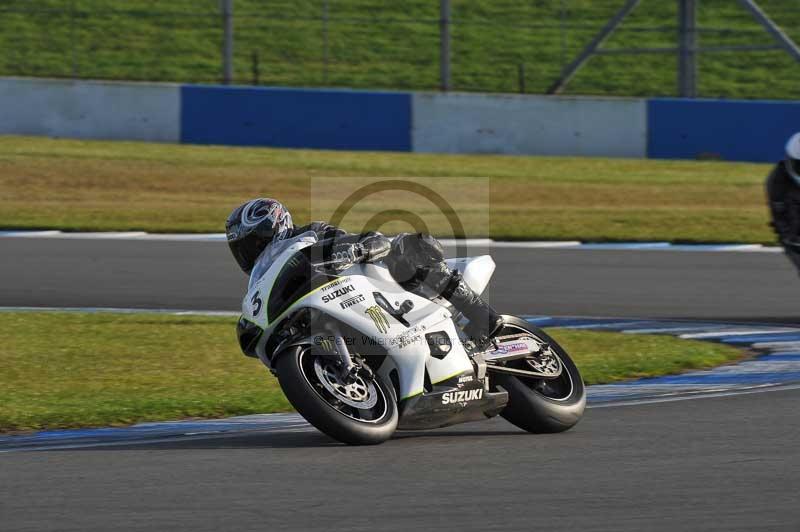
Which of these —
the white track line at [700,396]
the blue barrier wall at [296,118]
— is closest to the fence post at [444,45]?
the blue barrier wall at [296,118]

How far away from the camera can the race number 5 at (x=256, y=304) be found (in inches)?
262

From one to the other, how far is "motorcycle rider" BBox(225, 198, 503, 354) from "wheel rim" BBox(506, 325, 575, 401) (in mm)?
262

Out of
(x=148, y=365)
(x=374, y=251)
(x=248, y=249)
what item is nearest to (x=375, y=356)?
(x=374, y=251)

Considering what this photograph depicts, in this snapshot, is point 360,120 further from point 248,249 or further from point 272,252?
point 272,252

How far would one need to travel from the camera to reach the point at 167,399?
8297 millimetres

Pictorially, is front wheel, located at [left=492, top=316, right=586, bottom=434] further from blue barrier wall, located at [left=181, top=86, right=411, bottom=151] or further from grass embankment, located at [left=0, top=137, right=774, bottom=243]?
blue barrier wall, located at [left=181, top=86, right=411, bottom=151]

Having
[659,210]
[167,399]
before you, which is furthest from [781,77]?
[167,399]

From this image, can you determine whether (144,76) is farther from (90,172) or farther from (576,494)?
(576,494)

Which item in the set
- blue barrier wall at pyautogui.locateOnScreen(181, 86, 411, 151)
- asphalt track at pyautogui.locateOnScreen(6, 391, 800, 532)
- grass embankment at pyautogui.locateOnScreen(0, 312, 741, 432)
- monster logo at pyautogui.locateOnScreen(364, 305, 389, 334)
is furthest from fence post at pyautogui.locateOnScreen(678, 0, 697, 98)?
monster logo at pyautogui.locateOnScreen(364, 305, 389, 334)

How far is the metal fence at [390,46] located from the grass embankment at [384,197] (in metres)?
1.96

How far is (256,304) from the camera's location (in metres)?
6.67

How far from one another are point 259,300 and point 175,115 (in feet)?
57.0

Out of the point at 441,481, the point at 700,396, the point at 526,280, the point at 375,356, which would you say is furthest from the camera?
the point at 526,280

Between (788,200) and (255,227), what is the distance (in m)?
5.32
